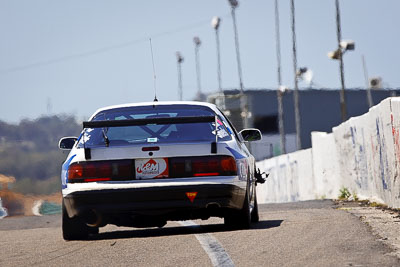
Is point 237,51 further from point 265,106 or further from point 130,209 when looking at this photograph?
point 130,209

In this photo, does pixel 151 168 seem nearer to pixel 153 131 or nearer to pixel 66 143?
pixel 153 131

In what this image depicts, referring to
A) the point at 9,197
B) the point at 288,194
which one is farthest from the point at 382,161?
the point at 288,194

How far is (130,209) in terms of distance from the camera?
1070 cm

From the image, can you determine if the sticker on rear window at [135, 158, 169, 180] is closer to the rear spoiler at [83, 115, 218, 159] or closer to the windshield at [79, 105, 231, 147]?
the windshield at [79, 105, 231, 147]

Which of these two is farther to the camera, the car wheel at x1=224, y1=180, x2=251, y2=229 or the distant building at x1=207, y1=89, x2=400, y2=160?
the distant building at x1=207, y1=89, x2=400, y2=160

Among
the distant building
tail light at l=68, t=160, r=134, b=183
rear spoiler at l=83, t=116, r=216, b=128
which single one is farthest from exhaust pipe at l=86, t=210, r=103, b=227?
the distant building

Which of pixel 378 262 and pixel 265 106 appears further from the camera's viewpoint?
pixel 265 106

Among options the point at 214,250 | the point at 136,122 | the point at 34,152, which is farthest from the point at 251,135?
the point at 34,152

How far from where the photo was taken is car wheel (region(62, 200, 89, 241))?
11230 millimetres

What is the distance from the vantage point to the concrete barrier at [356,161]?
15555 millimetres

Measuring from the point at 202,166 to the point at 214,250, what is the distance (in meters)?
1.69

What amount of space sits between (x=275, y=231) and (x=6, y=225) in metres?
6.53

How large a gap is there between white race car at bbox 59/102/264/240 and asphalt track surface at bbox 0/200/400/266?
305 millimetres

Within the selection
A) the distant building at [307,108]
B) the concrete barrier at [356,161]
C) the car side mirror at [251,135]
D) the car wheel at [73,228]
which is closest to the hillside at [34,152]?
the concrete barrier at [356,161]
